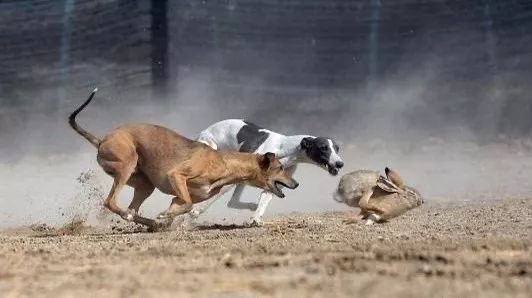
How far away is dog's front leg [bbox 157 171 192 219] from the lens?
880cm

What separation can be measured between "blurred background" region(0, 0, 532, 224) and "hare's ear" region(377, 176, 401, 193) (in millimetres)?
5373

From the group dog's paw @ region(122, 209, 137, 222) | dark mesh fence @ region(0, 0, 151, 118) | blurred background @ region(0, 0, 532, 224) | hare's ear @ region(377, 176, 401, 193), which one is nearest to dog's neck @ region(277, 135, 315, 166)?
hare's ear @ region(377, 176, 401, 193)

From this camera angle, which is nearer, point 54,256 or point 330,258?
point 330,258

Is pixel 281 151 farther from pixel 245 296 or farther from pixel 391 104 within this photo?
pixel 245 296

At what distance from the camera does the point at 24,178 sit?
50.5ft

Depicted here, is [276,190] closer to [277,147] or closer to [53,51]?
[277,147]

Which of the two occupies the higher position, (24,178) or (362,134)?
(362,134)

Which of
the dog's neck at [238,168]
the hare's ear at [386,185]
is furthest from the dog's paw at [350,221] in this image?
the dog's neck at [238,168]

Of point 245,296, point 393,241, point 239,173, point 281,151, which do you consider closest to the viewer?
point 245,296

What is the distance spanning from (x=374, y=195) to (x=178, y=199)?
199 cm

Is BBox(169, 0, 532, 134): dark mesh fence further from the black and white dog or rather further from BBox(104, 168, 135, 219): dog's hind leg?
BBox(104, 168, 135, 219): dog's hind leg

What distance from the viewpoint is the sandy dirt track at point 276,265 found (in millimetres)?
4363

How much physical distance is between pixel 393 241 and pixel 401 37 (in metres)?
9.75

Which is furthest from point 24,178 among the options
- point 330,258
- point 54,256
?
point 330,258
